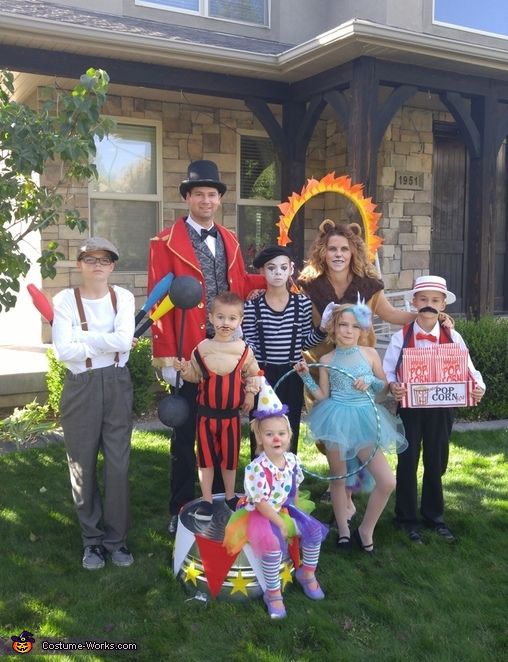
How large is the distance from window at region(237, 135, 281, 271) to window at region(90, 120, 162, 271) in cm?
117

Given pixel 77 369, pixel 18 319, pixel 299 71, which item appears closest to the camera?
pixel 77 369

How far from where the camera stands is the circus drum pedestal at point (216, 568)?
2.95 m

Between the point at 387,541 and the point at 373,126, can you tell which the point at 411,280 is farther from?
the point at 387,541

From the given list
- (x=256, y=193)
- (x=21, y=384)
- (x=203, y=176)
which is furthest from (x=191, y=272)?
(x=256, y=193)

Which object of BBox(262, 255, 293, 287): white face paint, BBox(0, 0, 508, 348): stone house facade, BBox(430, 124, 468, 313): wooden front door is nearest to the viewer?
BBox(262, 255, 293, 287): white face paint

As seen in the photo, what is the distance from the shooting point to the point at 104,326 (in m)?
3.19

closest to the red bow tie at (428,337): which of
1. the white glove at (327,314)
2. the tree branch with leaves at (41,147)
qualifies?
the white glove at (327,314)

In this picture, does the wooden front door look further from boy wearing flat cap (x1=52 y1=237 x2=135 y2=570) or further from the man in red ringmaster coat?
boy wearing flat cap (x1=52 y1=237 x2=135 y2=570)

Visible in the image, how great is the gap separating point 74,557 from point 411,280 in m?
6.78

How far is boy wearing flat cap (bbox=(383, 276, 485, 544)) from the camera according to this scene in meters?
3.46

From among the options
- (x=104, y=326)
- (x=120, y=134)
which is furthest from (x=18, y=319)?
(x=104, y=326)

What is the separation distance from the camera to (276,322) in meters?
3.49

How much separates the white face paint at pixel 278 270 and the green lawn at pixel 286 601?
4.74 feet

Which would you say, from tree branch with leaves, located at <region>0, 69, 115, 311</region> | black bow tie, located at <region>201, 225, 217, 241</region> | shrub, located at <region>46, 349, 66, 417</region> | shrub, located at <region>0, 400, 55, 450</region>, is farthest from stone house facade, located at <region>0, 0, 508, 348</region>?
black bow tie, located at <region>201, 225, 217, 241</region>
